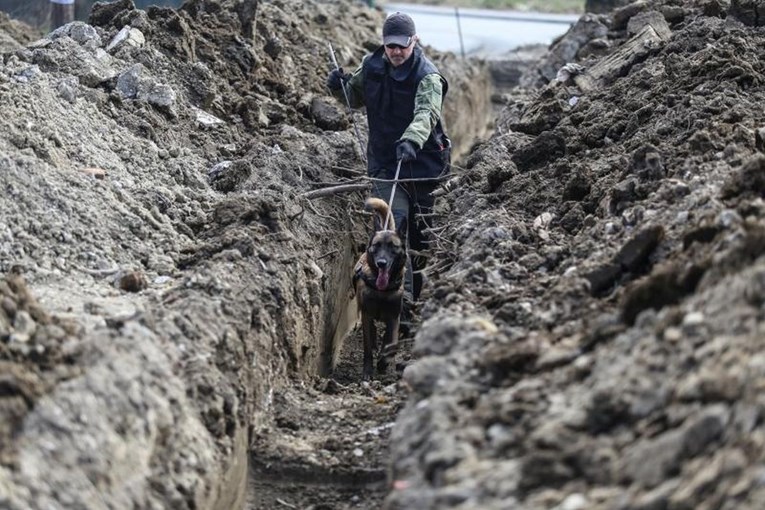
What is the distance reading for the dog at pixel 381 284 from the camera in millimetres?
11328

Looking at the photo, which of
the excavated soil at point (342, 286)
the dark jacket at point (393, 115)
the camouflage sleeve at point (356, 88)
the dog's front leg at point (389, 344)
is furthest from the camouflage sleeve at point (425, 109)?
the dog's front leg at point (389, 344)

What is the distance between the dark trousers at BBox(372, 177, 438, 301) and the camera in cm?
1223

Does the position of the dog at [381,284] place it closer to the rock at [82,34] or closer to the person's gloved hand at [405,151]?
the person's gloved hand at [405,151]

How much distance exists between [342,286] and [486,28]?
18.4 meters

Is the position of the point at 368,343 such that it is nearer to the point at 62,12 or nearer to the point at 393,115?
the point at 393,115

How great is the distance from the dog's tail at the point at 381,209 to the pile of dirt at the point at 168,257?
496 millimetres

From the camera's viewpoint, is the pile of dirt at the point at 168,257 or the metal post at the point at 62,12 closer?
the pile of dirt at the point at 168,257

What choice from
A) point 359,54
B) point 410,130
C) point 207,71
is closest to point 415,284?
point 410,130

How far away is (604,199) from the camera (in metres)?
9.35

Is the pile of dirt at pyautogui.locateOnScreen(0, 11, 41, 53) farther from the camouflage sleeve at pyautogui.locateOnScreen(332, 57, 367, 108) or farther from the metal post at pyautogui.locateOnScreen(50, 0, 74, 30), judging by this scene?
the camouflage sleeve at pyautogui.locateOnScreen(332, 57, 367, 108)

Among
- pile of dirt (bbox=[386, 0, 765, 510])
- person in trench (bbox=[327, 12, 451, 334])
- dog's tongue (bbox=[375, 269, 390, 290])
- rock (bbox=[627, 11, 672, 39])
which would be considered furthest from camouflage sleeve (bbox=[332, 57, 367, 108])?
rock (bbox=[627, 11, 672, 39])

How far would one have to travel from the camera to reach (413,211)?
12.7 m

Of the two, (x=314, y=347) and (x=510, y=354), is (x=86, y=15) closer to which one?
(x=314, y=347)

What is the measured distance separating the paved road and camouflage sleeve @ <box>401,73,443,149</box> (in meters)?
12.0
